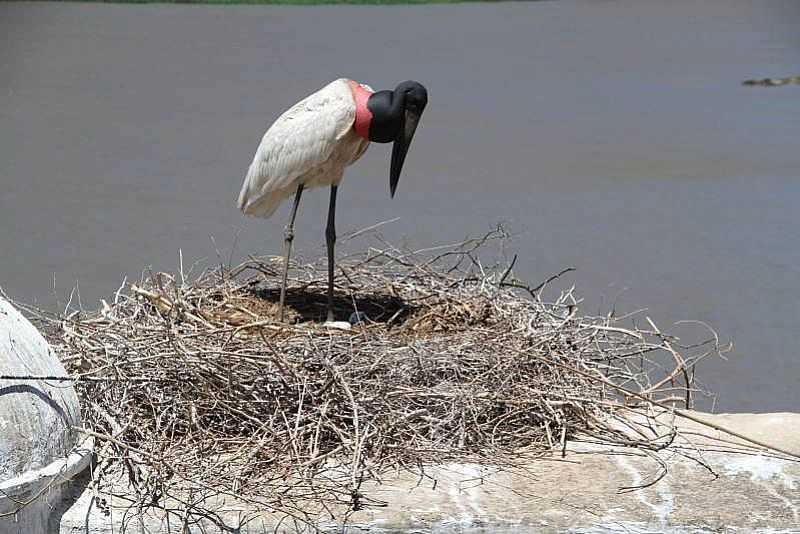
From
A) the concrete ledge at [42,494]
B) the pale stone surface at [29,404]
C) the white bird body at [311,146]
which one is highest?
the white bird body at [311,146]

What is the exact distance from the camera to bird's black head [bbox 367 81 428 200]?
13.3 feet

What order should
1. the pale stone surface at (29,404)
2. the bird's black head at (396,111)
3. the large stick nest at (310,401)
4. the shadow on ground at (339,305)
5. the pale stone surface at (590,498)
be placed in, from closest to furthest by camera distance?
the pale stone surface at (29,404) < the pale stone surface at (590,498) < the large stick nest at (310,401) < the bird's black head at (396,111) < the shadow on ground at (339,305)

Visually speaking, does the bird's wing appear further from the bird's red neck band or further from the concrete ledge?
the concrete ledge

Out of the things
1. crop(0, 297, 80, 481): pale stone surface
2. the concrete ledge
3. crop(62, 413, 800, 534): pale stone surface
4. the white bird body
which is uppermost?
the white bird body

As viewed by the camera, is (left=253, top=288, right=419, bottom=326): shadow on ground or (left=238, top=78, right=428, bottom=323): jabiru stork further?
(left=253, top=288, right=419, bottom=326): shadow on ground

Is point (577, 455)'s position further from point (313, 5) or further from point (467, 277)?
point (313, 5)

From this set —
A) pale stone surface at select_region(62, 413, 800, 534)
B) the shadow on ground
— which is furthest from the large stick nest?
the shadow on ground

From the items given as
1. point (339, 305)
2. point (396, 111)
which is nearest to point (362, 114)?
point (396, 111)

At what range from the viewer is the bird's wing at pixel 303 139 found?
4.09 meters

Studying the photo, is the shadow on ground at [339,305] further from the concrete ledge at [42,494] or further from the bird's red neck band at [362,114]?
the concrete ledge at [42,494]

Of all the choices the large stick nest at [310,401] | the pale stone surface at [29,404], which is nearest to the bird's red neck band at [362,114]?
the large stick nest at [310,401]

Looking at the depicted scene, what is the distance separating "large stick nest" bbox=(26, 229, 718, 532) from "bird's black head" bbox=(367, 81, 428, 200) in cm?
62

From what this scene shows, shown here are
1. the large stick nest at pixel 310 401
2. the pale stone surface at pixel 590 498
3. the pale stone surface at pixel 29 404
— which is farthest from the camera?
the large stick nest at pixel 310 401

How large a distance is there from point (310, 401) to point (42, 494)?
783 mm
